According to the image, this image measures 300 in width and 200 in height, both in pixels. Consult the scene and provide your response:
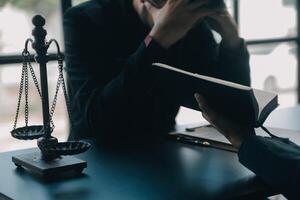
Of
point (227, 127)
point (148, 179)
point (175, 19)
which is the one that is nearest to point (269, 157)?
point (227, 127)

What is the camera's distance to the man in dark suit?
1562mm

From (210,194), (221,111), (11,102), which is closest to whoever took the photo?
(210,194)

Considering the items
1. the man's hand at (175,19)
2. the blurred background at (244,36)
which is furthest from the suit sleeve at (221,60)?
the blurred background at (244,36)

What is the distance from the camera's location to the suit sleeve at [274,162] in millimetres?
1077

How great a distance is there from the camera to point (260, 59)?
11.9 ft

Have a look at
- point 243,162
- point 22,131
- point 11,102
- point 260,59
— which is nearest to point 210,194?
point 243,162

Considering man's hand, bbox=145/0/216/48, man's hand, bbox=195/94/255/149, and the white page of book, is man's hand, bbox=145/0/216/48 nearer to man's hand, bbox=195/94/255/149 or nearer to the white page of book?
the white page of book

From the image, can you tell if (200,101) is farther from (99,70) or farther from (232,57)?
(232,57)

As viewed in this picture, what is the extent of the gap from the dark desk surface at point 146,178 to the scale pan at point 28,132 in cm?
7

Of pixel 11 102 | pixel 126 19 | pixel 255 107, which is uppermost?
pixel 126 19

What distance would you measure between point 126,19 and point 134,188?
2.84 feet

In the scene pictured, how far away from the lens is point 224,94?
1140 millimetres

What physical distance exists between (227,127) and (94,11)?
75 centimetres

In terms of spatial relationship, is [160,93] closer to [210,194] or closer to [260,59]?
[210,194]
